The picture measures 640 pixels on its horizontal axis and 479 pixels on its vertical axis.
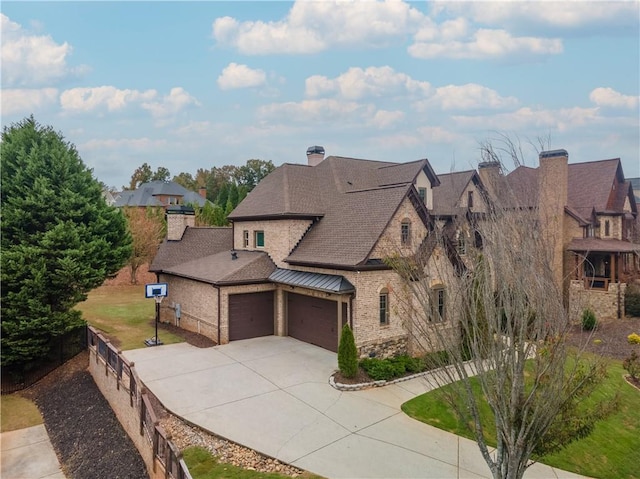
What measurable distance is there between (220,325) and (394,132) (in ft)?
52.8

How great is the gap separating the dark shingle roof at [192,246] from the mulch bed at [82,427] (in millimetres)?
6511

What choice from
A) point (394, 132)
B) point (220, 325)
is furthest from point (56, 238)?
point (394, 132)

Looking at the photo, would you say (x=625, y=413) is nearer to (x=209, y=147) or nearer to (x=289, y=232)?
(x=289, y=232)

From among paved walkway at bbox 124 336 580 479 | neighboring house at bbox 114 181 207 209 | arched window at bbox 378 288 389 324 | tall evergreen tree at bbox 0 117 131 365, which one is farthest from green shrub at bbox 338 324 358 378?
neighboring house at bbox 114 181 207 209

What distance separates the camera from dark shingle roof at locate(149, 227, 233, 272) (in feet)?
74.3

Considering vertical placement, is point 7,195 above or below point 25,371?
above

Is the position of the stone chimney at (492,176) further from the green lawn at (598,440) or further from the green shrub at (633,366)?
the green shrub at (633,366)

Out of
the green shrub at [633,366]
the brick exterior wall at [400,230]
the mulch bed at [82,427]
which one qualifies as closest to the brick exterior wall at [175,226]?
the mulch bed at [82,427]

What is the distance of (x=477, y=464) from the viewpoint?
8906 millimetres

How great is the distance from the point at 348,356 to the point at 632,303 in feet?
72.1

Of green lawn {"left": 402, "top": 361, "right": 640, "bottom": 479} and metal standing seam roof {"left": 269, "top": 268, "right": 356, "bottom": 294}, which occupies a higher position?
metal standing seam roof {"left": 269, "top": 268, "right": 356, "bottom": 294}

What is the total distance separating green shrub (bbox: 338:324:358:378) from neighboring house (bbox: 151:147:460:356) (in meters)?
1.43

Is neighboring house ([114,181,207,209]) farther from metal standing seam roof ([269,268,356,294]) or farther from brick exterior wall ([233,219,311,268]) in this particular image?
metal standing seam roof ([269,268,356,294])

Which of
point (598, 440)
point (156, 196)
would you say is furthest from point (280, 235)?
point (156, 196)
